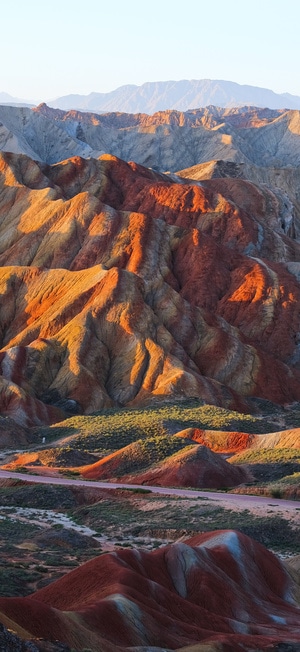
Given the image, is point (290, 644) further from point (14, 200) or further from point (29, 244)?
point (14, 200)

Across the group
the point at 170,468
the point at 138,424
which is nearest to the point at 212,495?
the point at 170,468

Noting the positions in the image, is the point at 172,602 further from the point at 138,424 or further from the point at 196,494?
the point at 138,424

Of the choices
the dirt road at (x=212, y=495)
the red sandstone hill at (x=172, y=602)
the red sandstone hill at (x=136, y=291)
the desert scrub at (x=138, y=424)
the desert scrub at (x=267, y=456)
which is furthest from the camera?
the red sandstone hill at (x=136, y=291)

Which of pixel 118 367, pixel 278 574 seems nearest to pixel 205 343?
pixel 118 367

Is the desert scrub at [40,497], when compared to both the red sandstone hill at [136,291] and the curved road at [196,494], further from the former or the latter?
the red sandstone hill at [136,291]

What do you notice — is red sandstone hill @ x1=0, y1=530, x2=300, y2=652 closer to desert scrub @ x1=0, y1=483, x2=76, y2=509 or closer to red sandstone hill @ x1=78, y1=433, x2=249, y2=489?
desert scrub @ x1=0, y1=483, x2=76, y2=509

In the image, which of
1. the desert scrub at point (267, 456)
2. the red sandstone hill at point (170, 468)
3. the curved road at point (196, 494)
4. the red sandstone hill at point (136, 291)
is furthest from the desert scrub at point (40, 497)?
the red sandstone hill at point (136, 291)

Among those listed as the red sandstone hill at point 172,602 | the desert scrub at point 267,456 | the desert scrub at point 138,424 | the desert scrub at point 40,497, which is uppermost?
the red sandstone hill at point 172,602

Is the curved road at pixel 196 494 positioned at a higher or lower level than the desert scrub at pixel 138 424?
higher

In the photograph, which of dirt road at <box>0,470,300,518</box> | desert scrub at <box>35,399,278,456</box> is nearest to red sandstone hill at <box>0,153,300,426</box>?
desert scrub at <box>35,399,278,456</box>
